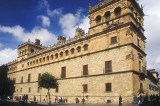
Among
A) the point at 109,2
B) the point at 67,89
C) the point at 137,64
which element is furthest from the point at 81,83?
the point at 109,2

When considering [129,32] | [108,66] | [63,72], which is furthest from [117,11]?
[63,72]

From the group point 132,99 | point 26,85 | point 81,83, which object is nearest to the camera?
point 132,99

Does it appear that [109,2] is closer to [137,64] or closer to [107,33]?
[107,33]

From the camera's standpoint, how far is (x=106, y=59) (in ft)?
86.2

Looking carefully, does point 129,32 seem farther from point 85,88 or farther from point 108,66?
point 85,88

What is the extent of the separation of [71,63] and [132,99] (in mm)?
14113

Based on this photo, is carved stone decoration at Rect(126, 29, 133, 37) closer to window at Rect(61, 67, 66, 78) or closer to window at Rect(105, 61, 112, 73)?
window at Rect(105, 61, 112, 73)

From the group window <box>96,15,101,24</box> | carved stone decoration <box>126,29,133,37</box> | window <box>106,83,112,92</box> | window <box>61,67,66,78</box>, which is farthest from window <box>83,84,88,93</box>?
window <box>96,15,101,24</box>

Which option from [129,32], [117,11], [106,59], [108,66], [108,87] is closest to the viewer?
[129,32]

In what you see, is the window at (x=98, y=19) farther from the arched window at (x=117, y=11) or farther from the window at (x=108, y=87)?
the window at (x=108, y=87)

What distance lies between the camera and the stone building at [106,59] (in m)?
23.9

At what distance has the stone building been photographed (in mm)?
23906

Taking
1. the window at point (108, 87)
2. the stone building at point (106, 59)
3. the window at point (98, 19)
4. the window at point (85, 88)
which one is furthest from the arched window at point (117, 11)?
the window at point (85, 88)

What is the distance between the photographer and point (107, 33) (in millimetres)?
26922
